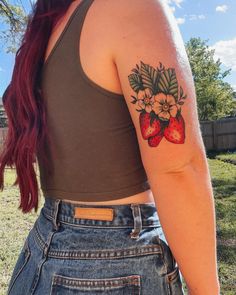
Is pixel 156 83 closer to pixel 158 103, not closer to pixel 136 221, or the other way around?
pixel 158 103

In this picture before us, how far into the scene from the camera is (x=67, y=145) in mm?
1154

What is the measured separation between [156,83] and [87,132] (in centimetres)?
22

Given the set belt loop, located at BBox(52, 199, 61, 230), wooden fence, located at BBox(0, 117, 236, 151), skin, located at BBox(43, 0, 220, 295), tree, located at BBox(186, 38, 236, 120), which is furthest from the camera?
tree, located at BBox(186, 38, 236, 120)

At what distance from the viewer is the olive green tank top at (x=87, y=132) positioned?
1.08 m

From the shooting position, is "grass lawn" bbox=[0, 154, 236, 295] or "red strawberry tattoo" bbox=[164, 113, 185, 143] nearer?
"red strawberry tattoo" bbox=[164, 113, 185, 143]

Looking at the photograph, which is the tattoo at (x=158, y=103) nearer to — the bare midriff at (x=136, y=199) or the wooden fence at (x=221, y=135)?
the bare midriff at (x=136, y=199)

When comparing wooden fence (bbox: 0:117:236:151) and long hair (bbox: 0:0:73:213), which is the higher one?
long hair (bbox: 0:0:73:213)

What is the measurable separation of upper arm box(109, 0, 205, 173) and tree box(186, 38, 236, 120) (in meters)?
25.9

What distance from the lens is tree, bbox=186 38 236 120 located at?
2856 centimetres

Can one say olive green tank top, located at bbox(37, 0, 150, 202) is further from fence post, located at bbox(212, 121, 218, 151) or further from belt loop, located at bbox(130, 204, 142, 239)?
fence post, located at bbox(212, 121, 218, 151)

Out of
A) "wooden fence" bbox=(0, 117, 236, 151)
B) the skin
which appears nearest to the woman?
the skin

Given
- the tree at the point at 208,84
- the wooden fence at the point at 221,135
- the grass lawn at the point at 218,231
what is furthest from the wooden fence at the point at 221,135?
the grass lawn at the point at 218,231

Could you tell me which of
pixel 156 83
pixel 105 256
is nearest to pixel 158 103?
pixel 156 83

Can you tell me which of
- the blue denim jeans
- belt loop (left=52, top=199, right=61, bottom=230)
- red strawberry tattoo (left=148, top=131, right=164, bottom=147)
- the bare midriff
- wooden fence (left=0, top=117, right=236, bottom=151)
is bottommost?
wooden fence (left=0, top=117, right=236, bottom=151)
